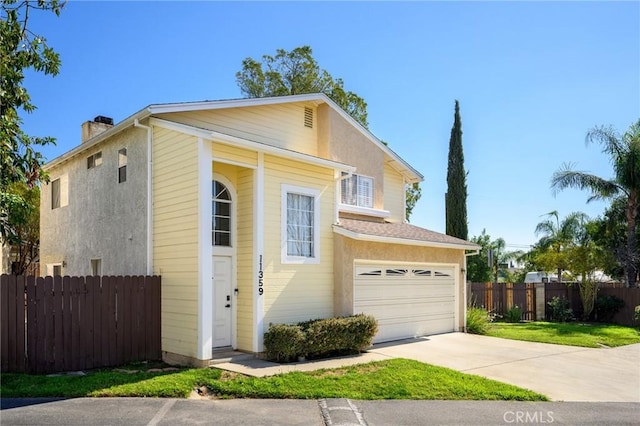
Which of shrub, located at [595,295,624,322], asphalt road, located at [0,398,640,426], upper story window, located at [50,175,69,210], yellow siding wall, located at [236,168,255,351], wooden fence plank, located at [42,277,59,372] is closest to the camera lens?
asphalt road, located at [0,398,640,426]

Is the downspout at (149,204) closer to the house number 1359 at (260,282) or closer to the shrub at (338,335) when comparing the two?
the house number 1359 at (260,282)

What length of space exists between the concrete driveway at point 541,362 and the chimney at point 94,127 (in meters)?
11.0

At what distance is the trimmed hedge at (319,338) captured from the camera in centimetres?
1105

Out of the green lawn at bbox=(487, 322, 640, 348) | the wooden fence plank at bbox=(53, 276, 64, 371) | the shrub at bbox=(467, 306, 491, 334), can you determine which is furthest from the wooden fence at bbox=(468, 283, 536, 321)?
the wooden fence plank at bbox=(53, 276, 64, 371)

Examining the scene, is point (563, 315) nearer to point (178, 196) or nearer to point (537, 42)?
point (537, 42)

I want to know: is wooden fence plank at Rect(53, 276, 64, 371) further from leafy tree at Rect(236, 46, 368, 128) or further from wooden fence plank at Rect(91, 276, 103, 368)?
leafy tree at Rect(236, 46, 368, 128)

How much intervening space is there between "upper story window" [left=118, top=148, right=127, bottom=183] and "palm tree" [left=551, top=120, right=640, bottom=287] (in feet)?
66.8

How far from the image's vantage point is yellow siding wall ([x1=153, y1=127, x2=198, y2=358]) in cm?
1083

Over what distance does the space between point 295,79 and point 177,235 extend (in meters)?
21.1

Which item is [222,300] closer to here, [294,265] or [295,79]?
[294,265]

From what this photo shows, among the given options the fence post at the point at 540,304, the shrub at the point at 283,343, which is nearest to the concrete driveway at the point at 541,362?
the shrub at the point at 283,343

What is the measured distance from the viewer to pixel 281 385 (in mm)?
8938

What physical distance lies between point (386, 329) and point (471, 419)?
23.4ft

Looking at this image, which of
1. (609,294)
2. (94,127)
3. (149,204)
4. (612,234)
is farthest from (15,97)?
(612,234)
